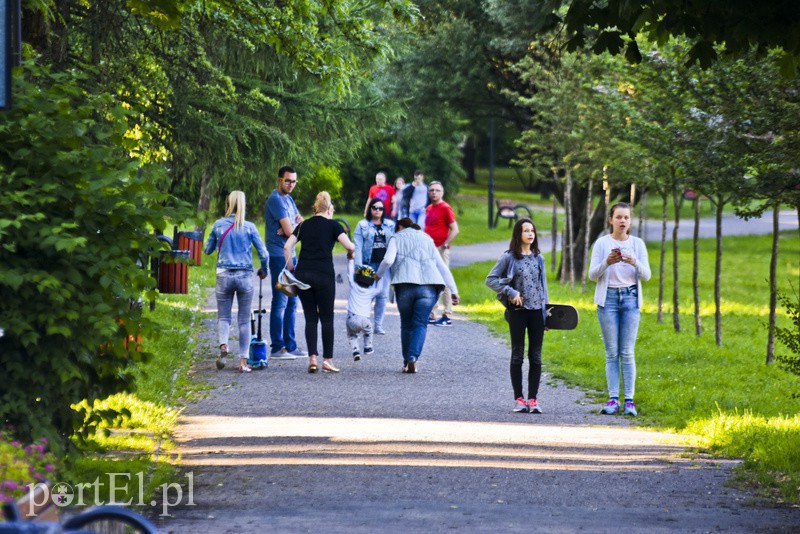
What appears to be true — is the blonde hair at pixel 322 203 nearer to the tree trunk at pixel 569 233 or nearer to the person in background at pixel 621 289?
the person in background at pixel 621 289

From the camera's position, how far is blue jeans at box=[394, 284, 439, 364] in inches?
542

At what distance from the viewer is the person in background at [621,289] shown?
38.1ft

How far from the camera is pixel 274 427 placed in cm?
1041

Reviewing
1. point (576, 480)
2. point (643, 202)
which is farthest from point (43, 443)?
point (643, 202)

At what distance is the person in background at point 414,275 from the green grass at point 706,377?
1.62 meters

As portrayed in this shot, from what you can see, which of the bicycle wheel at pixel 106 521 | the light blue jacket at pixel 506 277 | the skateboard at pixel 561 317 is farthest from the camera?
the skateboard at pixel 561 317

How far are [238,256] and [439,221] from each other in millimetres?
5507

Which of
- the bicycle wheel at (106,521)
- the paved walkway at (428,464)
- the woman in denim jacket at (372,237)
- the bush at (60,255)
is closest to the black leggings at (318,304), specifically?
the paved walkway at (428,464)

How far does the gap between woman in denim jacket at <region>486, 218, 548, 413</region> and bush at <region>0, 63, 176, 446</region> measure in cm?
477

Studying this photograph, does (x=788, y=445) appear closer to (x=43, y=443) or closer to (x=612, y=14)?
(x=612, y=14)

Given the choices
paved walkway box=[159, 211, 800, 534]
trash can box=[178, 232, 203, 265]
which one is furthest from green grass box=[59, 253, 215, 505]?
trash can box=[178, 232, 203, 265]

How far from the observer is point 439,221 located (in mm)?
18562

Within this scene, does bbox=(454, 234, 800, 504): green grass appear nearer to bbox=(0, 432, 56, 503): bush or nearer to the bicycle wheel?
bbox=(0, 432, 56, 503): bush

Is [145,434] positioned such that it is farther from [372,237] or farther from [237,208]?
[372,237]
